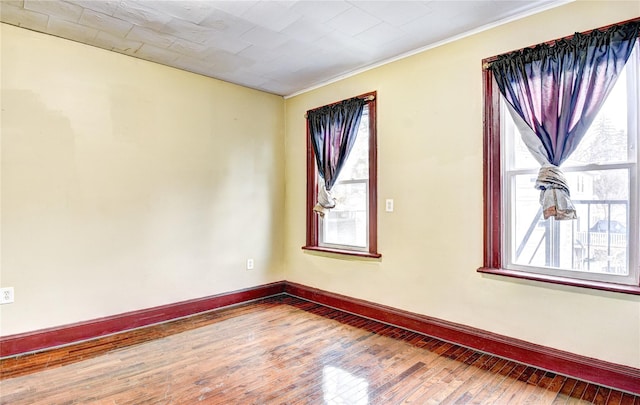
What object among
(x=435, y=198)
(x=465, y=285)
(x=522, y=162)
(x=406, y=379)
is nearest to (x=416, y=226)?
(x=435, y=198)

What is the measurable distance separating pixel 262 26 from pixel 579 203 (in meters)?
2.65

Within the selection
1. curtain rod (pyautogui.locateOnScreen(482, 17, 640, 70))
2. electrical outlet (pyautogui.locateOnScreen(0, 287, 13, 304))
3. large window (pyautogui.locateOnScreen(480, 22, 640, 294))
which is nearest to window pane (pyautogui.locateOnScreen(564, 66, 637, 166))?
large window (pyautogui.locateOnScreen(480, 22, 640, 294))

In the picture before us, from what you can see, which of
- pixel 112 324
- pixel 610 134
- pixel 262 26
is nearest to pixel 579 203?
pixel 610 134

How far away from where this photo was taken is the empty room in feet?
7.44

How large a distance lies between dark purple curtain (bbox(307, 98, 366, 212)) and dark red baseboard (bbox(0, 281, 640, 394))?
1.25m

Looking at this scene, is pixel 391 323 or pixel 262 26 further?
pixel 391 323

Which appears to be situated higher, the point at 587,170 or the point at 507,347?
the point at 587,170

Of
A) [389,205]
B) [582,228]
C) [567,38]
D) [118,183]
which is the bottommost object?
[582,228]

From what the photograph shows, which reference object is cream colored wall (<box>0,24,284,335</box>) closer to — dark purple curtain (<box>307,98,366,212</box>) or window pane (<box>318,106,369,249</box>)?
dark purple curtain (<box>307,98,366,212</box>)

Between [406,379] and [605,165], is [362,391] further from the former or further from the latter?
[605,165]

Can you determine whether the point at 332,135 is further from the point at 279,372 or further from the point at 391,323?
the point at 279,372

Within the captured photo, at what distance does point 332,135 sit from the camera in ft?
12.9

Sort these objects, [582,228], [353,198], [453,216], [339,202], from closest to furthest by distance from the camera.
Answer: [582,228], [453,216], [353,198], [339,202]

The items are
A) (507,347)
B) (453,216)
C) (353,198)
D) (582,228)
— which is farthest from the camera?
(353,198)
